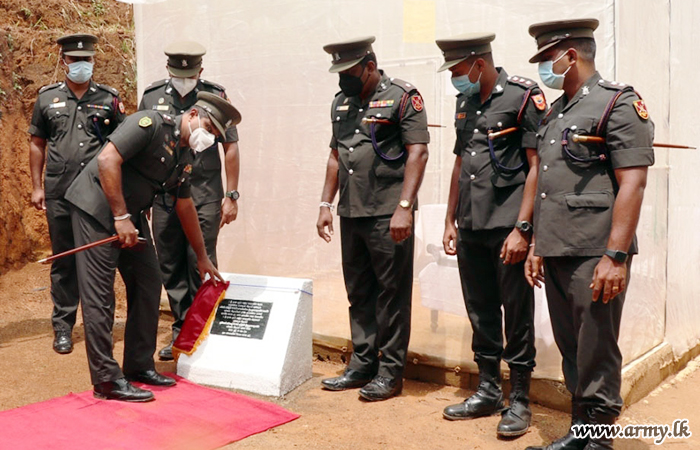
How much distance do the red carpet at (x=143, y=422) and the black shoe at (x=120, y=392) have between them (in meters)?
0.04

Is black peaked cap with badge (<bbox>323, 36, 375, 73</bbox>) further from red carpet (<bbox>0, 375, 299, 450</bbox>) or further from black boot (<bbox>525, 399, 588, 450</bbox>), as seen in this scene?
black boot (<bbox>525, 399, 588, 450</bbox>)

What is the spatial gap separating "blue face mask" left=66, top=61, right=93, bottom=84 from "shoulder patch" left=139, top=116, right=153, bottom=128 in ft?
5.38

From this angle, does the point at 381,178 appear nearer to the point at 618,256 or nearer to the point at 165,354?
the point at 618,256

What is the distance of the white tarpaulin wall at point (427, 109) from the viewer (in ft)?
14.1

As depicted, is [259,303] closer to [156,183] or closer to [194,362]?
[194,362]

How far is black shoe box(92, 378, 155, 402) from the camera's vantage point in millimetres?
4098

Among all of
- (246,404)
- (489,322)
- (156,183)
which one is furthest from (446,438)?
(156,183)

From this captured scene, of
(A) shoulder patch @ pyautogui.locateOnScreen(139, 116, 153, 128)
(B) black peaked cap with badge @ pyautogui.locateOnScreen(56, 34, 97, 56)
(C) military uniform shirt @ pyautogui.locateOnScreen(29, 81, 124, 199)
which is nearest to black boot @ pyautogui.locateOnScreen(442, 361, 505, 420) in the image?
(A) shoulder patch @ pyautogui.locateOnScreen(139, 116, 153, 128)

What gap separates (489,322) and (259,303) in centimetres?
147

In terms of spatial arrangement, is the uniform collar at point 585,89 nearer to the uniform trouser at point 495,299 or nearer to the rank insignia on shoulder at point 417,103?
the uniform trouser at point 495,299

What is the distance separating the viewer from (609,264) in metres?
3.04

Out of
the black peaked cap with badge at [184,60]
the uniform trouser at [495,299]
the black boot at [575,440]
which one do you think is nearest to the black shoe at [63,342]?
the black peaked cap with badge at [184,60]

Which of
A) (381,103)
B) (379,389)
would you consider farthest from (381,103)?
(379,389)

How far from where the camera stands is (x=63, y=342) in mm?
5324
